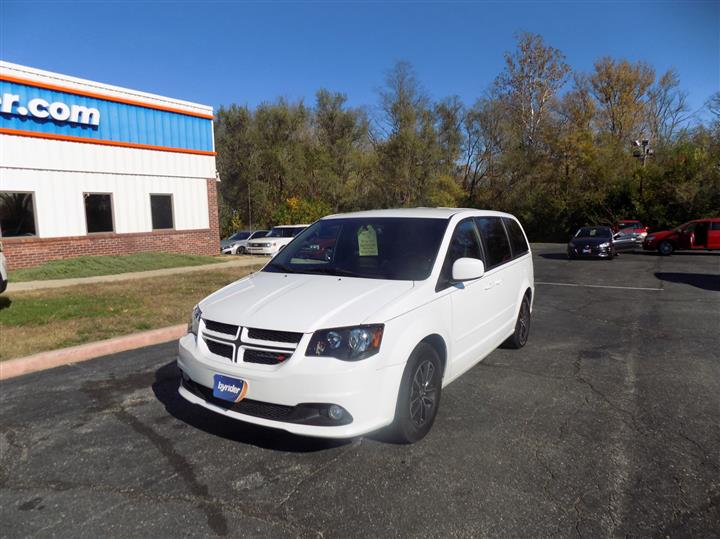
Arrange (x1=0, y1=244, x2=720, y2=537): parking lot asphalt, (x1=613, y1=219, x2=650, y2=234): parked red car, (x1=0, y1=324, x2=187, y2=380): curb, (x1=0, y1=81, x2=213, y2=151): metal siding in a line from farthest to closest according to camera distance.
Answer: (x1=613, y1=219, x2=650, y2=234): parked red car
(x1=0, y1=81, x2=213, y2=151): metal siding
(x1=0, y1=324, x2=187, y2=380): curb
(x1=0, y1=244, x2=720, y2=537): parking lot asphalt

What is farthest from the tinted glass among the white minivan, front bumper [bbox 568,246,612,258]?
front bumper [bbox 568,246,612,258]

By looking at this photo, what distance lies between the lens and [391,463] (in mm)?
3287

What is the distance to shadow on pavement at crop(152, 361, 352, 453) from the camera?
353 centimetres

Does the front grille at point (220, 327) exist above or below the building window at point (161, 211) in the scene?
below

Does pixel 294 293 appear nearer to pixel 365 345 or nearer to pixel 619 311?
pixel 365 345

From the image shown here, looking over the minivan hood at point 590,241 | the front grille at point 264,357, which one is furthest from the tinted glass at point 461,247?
the minivan hood at point 590,241

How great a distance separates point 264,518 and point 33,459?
6.18ft

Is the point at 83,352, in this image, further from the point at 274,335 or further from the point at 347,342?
the point at 347,342

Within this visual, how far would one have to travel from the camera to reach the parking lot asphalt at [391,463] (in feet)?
8.82

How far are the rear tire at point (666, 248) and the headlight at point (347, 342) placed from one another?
71.7 ft

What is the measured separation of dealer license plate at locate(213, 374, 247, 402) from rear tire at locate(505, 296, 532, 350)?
3746 mm

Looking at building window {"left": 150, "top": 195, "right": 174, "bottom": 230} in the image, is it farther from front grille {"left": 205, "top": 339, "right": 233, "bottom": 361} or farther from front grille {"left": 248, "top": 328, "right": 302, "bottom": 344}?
front grille {"left": 248, "top": 328, "right": 302, "bottom": 344}

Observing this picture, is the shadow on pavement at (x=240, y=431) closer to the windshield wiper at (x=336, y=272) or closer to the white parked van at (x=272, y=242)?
the windshield wiper at (x=336, y=272)

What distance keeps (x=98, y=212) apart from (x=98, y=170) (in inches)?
53.2
